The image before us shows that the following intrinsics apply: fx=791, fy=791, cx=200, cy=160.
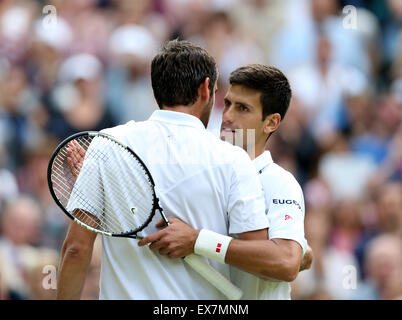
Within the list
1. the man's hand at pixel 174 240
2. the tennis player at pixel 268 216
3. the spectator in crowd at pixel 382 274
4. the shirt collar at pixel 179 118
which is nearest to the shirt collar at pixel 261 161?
the tennis player at pixel 268 216

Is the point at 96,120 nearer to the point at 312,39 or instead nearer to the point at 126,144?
the point at 312,39

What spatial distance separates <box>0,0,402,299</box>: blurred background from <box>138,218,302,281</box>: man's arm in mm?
3309

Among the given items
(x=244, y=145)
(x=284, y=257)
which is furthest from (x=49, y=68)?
(x=284, y=257)

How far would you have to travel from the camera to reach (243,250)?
3.37 metres

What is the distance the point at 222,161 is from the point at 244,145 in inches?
20.7

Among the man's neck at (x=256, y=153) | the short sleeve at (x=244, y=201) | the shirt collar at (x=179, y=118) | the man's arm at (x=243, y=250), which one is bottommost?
the man's arm at (x=243, y=250)

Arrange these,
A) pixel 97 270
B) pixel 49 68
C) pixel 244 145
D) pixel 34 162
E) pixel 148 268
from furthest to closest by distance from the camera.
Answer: pixel 49 68, pixel 34 162, pixel 97 270, pixel 244 145, pixel 148 268

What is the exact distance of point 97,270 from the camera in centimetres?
660

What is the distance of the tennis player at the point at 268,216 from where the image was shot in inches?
133

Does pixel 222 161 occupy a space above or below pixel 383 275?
above

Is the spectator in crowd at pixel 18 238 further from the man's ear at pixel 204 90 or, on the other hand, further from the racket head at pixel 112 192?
the man's ear at pixel 204 90

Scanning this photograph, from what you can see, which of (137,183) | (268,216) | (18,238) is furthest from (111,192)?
(18,238)

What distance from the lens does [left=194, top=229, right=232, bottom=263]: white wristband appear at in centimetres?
335

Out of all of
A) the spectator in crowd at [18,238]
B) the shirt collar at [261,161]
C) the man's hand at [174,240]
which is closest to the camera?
the man's hand at [174,240]
